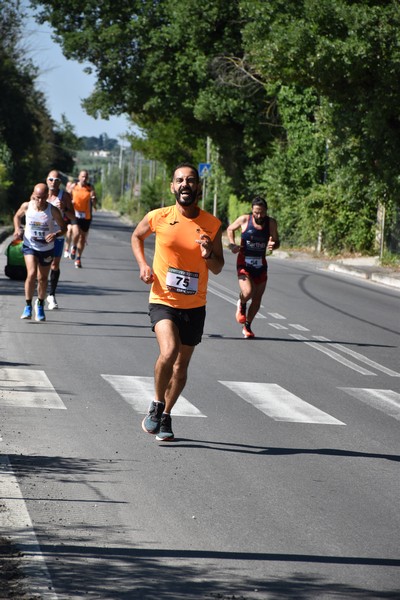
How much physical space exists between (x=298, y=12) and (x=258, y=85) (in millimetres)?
15328

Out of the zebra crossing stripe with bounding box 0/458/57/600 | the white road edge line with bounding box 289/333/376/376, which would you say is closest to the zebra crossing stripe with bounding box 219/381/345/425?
the white road edge line with bounding box 289/333/376/376

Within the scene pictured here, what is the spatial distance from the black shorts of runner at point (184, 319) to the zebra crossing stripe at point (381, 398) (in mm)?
2413

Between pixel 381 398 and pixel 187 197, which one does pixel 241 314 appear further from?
pixel 187 197

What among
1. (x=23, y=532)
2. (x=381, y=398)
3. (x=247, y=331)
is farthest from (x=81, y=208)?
(x=23, y=532)

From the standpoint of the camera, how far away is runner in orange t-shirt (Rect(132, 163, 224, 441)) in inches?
344

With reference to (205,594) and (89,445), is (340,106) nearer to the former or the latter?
(89,445)

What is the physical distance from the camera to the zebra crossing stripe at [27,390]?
9.98 meters

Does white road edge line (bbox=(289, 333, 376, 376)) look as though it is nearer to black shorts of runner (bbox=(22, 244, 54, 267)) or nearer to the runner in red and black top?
the runner in red and black top

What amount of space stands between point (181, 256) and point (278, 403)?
2501mm

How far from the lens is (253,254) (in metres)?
15.9

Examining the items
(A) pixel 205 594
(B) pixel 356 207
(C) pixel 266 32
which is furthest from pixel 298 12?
(A) pixel 205 594

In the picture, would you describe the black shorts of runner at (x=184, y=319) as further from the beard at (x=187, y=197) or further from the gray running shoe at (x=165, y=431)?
the beard at (x=187, y=197)

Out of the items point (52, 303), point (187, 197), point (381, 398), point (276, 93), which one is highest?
point (276, 93)

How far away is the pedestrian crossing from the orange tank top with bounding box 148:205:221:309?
145 cm
